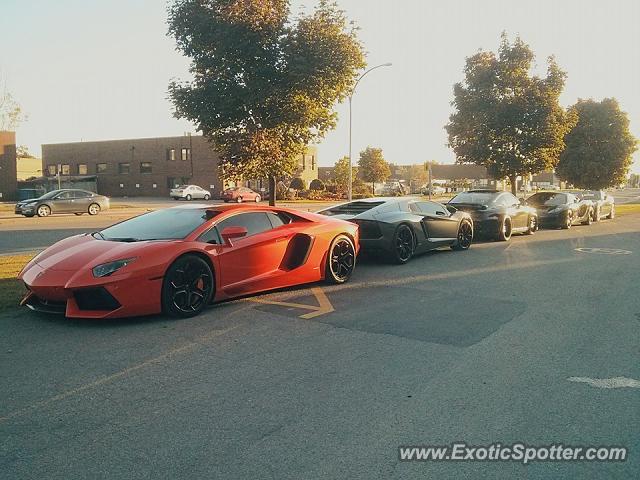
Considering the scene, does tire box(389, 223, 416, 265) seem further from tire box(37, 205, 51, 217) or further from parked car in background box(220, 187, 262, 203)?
parked car in background box(220, 187, 262, 203)

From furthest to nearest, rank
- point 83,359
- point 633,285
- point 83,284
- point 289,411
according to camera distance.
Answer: point 633,285 < point 83,284 < point 83,359 < point 289,411

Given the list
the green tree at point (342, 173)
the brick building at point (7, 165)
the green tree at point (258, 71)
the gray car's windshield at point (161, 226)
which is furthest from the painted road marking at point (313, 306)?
the green tree at point (342, 173)

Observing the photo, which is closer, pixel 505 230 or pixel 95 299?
pixel 95 299

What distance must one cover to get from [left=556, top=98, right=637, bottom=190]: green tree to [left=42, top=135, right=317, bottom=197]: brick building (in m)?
29.5

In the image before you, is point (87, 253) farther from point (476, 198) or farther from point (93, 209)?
point (93, 209)

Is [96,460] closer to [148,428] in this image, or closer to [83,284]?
[148,428]

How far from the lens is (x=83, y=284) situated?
5.89 m

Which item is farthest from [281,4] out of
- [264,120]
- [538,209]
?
[538,209]

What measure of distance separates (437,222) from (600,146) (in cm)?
3181

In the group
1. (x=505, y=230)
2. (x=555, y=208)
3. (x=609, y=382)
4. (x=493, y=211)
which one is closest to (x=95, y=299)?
(x=609, y=382)

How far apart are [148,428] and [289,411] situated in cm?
93

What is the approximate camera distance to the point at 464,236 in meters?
13.8

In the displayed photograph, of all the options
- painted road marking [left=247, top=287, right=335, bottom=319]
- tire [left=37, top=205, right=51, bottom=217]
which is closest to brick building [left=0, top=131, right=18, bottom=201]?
tire [left=37, top=205, right=51, bottom=217]

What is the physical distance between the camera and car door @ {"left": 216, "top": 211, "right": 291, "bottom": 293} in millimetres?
7023
